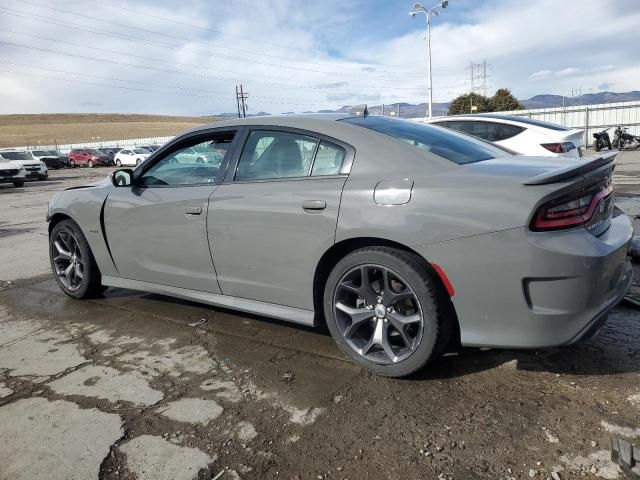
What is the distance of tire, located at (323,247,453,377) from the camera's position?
8.73 ft

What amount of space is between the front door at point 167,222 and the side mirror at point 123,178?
5cm

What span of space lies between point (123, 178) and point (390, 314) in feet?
8.18

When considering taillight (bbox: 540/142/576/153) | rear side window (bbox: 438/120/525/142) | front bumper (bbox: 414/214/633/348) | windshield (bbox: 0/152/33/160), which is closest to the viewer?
front bumper (bbox: 414/214/633/348)

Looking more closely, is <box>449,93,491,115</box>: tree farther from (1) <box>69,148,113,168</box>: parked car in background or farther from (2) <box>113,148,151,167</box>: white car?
(1) <box>69,148,113,168</box>: parked car in background

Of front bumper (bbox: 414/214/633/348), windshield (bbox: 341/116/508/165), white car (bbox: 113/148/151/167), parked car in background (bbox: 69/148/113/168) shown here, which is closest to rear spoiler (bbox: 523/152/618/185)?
front bumper (bbox: 414/214/633/348)

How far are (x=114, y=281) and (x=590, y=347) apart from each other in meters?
3.64

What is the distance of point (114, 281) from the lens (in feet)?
14.3

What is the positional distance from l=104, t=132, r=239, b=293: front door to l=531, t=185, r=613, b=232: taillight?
2.12 m

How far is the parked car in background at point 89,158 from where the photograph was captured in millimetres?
40116

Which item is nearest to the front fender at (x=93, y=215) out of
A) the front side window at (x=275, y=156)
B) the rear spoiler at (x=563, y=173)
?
the front side window at (x=275, y=156)

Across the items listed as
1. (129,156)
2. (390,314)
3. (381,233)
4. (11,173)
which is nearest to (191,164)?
(381,233)

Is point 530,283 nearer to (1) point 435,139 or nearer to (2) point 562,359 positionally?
(2) point 562,359

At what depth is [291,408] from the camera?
2.66m

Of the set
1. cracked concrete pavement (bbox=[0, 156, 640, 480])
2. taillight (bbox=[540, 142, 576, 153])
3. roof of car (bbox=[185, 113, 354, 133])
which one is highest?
roof of car (bbox=[185, 113, 354, 133])
